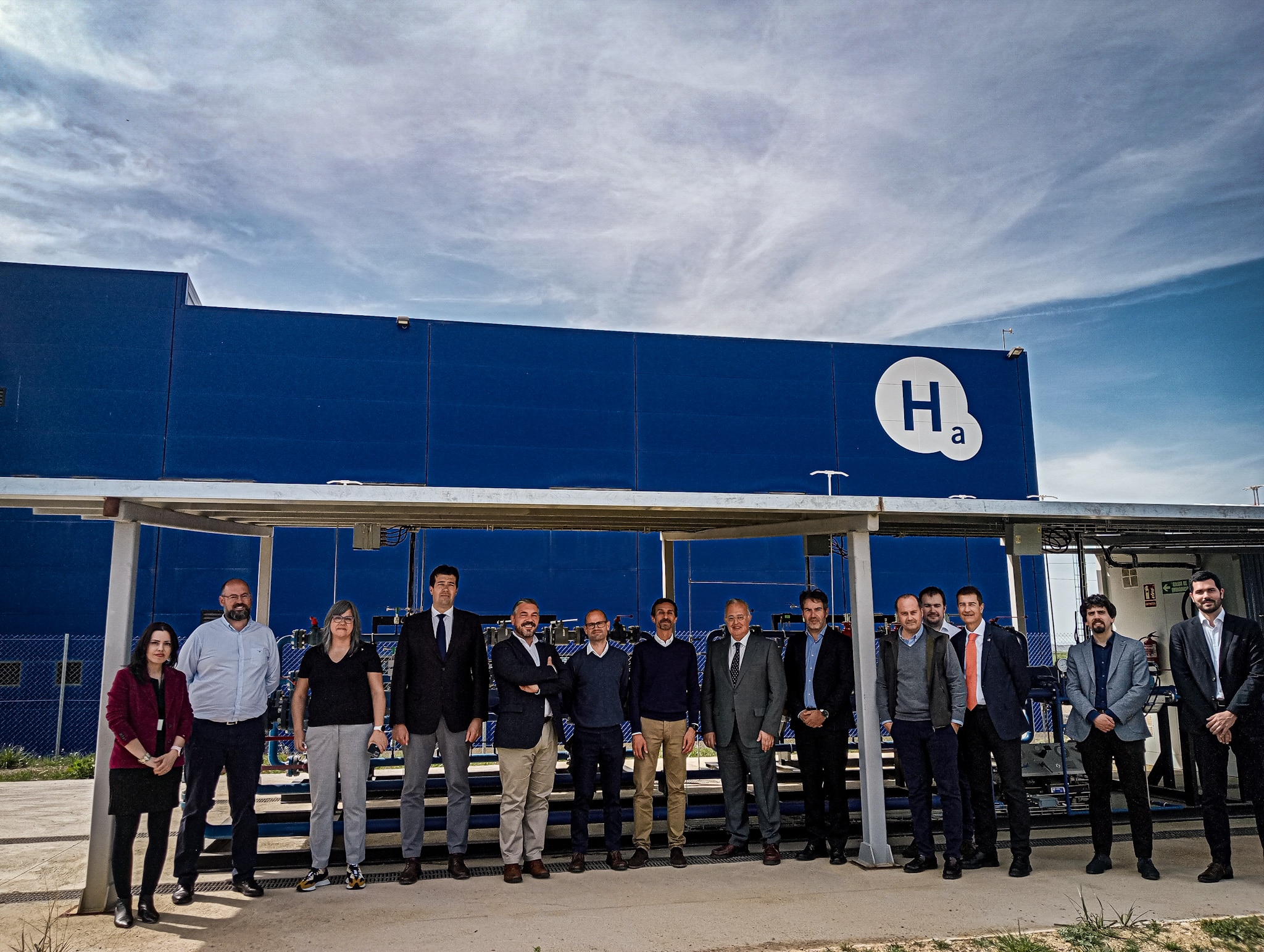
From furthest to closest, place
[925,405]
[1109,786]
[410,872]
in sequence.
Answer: [925,405], [1109,786], [410,872]

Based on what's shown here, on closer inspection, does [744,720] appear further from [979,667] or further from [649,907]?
[979,667]

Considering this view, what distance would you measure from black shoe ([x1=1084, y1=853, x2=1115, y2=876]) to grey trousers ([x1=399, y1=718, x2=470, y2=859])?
3.95 metres

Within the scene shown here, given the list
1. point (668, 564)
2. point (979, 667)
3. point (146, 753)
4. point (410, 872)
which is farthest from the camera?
point (668, 564)

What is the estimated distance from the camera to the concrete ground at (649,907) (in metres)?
4.63

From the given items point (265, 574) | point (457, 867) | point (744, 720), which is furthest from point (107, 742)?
point (744, 720)

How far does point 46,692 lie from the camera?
1372 centimetres

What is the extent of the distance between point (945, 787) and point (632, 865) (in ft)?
6.77

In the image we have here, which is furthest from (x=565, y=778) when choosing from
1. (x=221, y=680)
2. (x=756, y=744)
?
(x=221, y=680)

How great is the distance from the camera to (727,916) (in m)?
4.98

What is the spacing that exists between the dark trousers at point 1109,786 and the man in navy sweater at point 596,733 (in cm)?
303

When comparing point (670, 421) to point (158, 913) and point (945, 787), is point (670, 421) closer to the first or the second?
point (945, 787)

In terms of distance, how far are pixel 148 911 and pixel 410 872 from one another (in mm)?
1421

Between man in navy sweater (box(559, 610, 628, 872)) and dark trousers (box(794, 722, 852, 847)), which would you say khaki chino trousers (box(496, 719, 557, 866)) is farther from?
dark trousers (box(794, 722, 852, 847))

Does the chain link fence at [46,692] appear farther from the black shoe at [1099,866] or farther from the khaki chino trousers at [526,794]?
the black shoe at [1099,866]
